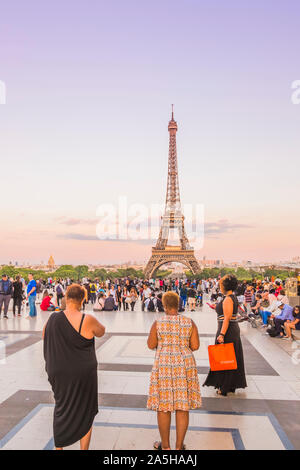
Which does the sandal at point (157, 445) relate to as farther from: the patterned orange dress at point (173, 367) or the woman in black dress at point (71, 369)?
the woman in black dress at point (71, 369)

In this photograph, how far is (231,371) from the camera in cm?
518

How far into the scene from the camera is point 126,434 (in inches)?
157

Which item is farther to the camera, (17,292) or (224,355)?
(17,292)

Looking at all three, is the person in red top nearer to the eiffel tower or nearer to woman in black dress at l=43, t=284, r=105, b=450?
woman in black dress at l=43, t=284, r=105, b=450

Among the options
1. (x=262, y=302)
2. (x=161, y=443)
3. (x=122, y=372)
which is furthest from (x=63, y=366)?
(x=262, y=302)

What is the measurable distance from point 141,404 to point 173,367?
1793mm

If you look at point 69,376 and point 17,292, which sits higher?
point 69,376

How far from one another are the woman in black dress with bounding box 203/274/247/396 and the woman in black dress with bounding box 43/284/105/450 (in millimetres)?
2124

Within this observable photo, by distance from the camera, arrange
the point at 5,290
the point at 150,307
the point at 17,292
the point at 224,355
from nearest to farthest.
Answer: the point at 224,355
the point at 5,290
the point at 17,292
the point at 150,307

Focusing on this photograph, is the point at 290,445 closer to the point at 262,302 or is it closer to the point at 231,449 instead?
the point at 231,449

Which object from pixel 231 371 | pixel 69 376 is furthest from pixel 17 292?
pixel 69 376

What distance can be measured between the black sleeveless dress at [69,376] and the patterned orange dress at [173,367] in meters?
0.65

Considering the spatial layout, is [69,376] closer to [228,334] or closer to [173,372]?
[173,372]

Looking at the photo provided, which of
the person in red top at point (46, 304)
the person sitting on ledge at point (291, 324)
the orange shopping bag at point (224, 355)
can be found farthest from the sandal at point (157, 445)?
the person in red top at point (46, 304)
